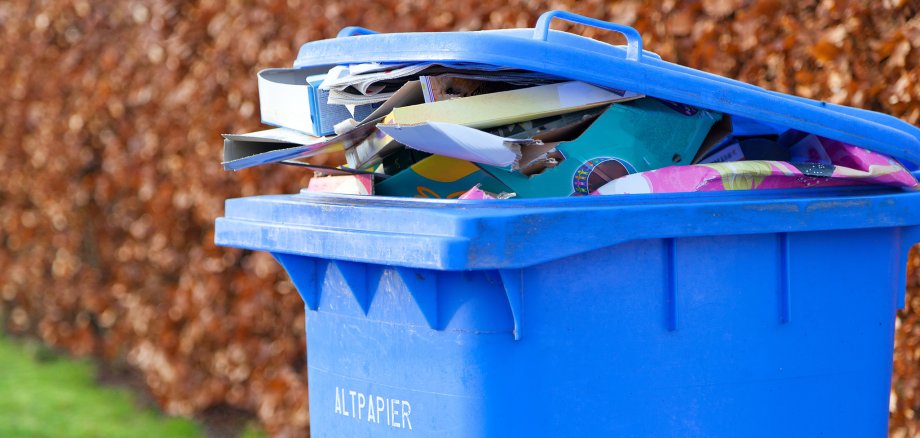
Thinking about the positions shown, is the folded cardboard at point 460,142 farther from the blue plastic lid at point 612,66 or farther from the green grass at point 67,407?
the green grass at point 67,407

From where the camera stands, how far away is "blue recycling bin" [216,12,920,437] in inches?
83.7

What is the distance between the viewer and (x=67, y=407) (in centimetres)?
589

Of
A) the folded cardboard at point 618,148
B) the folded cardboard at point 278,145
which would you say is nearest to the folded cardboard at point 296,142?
the folded cardboard at point 278,145

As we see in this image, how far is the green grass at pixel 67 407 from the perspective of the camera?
545 cm

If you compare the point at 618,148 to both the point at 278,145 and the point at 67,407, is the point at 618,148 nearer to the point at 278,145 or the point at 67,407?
the point at 278,145

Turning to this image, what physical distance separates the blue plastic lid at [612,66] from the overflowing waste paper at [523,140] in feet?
0.24

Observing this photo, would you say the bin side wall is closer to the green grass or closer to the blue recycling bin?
the blue recycling bin

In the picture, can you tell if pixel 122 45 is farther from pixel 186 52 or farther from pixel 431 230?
pixel 431 230

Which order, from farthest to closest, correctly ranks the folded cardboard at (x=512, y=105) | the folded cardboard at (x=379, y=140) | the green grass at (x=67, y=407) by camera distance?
the green grass at (x=67, y=407)
the folded cardboard at (x=379, y=140)
the folded cardboard at (x=512, y=105)

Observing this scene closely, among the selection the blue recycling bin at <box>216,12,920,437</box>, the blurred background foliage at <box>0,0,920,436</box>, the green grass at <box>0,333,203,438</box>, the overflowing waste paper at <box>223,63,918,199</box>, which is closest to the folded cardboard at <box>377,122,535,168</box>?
the overflowing waste paper at <box>223,63,918,199</box>

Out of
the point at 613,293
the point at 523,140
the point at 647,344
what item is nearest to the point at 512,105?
the point at 523,140

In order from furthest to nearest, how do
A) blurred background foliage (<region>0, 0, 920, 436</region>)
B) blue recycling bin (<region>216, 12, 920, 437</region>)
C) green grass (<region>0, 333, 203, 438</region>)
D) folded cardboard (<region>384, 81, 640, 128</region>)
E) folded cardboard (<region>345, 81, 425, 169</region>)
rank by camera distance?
green grass (<region>0, 333, 203, 438</region>) → blurred background foliage (<region>0, 0, 920, 436</region>) → folded cardboard (<region>345, 81, 425, 169</region>) → folded cardboard (<region>384, 81, 640, 128</region>) → blue recycling bin (<region>216, 12, 920, 437</region>)

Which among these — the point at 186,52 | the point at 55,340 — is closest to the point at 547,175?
the point at 186,52

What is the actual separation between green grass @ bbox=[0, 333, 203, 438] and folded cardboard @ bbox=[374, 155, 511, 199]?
3.24 m
